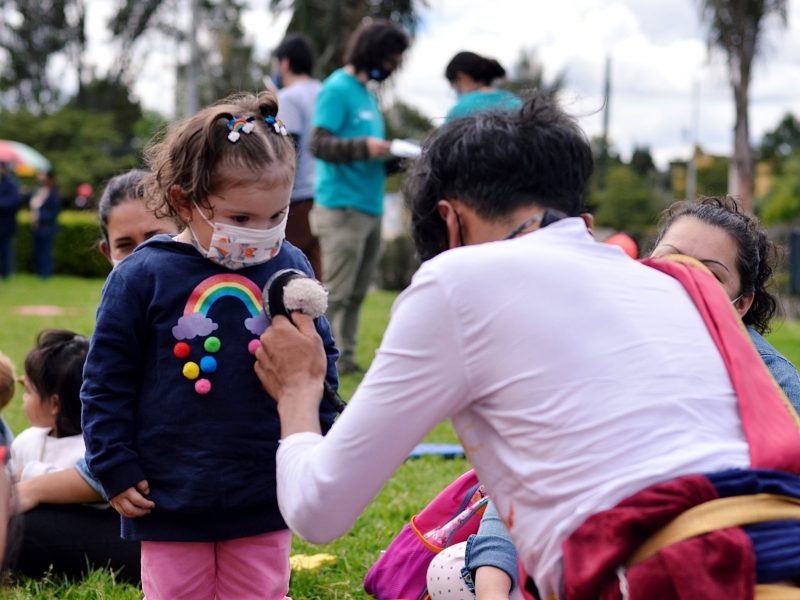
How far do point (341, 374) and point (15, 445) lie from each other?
296 centimetres

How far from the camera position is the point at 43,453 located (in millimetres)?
3033

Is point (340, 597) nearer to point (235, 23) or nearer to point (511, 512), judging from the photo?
point (511, 512)

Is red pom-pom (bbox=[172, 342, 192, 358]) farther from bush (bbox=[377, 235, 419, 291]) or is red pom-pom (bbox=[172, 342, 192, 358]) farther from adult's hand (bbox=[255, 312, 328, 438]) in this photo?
bush (bbox=[377, 235, 419, 291])

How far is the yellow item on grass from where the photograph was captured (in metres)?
2.98

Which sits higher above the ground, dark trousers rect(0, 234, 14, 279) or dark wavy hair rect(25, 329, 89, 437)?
dark wavy hair rect(25, 329, 89, 437)

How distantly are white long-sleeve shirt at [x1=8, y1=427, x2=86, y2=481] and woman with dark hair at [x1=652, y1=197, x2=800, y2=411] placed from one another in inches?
82.4

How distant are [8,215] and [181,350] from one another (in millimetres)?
13863

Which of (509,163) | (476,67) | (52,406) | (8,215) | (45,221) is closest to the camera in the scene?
(509,163)

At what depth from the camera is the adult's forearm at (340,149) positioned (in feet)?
17.4

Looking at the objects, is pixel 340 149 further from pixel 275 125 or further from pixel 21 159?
pixel 21 159

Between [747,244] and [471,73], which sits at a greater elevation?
[471,73]

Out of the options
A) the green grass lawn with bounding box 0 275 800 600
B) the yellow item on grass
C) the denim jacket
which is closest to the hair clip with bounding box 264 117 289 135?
the green grass lawn with bounding box 0 275 800 600

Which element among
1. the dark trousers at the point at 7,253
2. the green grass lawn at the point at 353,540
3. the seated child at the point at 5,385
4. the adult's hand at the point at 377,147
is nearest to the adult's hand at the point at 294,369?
the green grass lawn at the point at 353,540

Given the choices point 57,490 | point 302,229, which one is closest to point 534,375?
point 57,490
